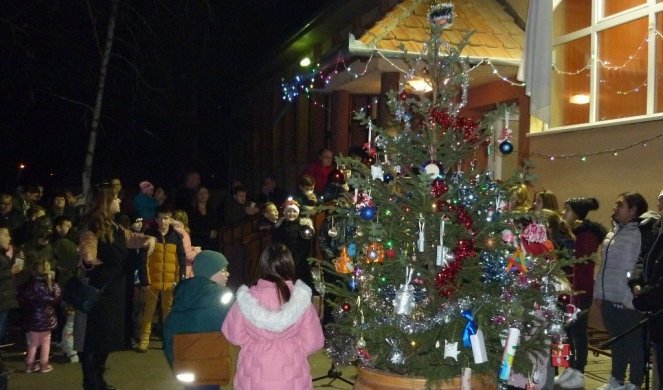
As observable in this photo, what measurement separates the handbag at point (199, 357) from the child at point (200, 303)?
53mm

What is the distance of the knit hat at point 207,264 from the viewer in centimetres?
566

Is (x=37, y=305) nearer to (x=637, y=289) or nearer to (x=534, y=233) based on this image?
(x=534, y=233)

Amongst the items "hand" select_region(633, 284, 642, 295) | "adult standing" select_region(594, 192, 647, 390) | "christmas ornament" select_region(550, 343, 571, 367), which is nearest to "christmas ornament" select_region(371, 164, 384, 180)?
Result: "christmas ornament" select_region(550, 343, 571, 367)

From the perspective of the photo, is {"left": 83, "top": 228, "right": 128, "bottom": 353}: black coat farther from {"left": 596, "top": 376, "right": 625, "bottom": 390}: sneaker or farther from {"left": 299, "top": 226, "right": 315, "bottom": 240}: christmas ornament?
{"left": 596, "top": 376, "right": 625, "bottom": 390}: sneaker

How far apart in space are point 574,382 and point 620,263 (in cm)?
138

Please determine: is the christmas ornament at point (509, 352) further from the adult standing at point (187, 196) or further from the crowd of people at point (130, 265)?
the adult standing at point (187, 196)

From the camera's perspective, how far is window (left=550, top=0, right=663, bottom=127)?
376 inches

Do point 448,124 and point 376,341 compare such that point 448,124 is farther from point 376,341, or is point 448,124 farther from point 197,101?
point 197,101

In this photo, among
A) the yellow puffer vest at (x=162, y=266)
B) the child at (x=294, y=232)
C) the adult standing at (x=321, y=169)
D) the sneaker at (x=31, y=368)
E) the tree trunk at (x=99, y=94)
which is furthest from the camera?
the tree trunk at (x=99, y=94)

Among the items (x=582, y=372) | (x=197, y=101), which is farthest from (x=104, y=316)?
(x=197, y=101)

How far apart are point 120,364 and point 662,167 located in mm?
6908

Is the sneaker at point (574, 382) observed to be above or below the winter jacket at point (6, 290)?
below

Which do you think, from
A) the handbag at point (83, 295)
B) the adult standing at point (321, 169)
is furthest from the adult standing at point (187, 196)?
the handbag at point (83, 295)

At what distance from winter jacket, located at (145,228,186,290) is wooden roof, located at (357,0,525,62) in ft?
→ 13.3
